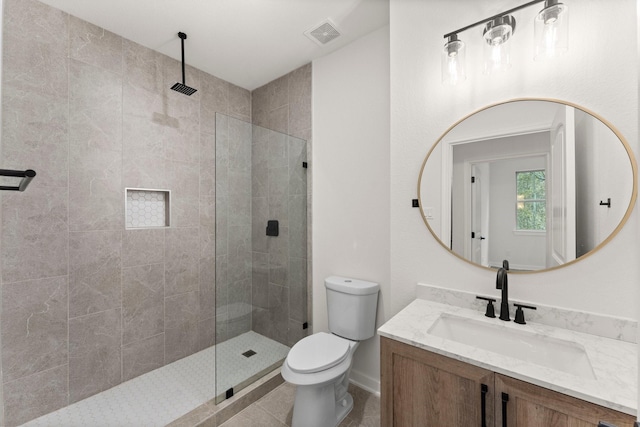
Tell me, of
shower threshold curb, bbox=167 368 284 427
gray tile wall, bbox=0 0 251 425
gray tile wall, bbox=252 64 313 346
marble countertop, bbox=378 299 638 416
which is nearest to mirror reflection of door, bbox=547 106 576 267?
marble countertop, bbox=378 299 638 416

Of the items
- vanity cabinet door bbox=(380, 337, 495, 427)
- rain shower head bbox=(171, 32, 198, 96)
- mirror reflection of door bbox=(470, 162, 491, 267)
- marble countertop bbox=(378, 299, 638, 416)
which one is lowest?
vanity cabinet door bbox=(380, 337, 495, 427)

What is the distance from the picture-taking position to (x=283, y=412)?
184cm

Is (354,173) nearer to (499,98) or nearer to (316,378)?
(499,98)

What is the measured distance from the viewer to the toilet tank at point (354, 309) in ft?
6.34

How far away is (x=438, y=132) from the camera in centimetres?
158

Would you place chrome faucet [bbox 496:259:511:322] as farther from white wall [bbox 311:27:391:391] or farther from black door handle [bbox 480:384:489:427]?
white wall [bbox 311:27:391:391]

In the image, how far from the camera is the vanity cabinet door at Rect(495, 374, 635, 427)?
0.85 meters

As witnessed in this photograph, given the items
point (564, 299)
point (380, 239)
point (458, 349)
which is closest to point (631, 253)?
point (564, 299)

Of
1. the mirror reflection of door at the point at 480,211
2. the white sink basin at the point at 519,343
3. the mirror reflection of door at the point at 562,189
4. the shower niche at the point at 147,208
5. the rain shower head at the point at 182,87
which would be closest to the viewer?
the white sink basin at the point at 519,343

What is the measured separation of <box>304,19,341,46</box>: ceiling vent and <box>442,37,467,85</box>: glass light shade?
0.84 metres

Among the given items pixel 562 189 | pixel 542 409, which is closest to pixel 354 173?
pixel 562 189

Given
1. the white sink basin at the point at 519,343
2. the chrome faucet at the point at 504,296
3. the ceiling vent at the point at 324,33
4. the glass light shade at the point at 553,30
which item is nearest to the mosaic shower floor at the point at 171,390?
the white sink basin at the point at 519,343

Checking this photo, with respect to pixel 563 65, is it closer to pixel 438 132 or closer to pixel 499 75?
pixel 499 75

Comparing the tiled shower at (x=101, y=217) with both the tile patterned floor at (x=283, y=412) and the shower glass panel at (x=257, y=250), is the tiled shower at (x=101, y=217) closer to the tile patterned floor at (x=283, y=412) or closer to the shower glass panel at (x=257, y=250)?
the shower glass panel at (x=257, y=250)
